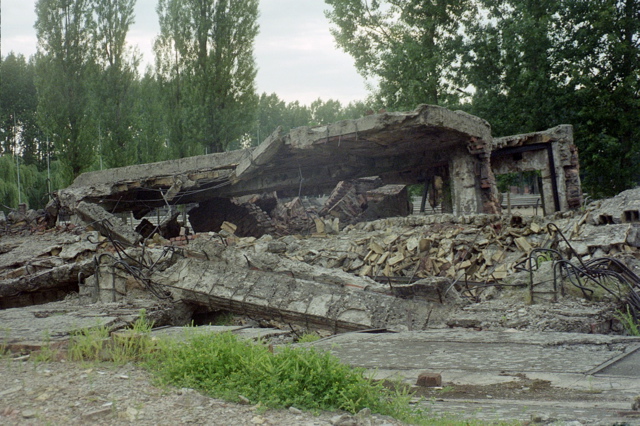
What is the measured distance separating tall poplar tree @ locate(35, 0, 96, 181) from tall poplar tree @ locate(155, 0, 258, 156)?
4079 millimetres

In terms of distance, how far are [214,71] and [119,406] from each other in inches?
983

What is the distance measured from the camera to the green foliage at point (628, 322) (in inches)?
235

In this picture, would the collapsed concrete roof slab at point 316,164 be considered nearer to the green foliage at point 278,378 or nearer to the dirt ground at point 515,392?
the dirt ground at point 515,392

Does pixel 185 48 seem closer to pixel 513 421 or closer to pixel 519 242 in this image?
pixel 519 242

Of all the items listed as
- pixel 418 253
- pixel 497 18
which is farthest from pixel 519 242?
pixel 497 18

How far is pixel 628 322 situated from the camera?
612 cm

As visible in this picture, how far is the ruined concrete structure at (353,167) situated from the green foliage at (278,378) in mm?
8980

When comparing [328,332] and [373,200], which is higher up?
[373,200]

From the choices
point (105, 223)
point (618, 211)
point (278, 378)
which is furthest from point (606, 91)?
point (278, 378)

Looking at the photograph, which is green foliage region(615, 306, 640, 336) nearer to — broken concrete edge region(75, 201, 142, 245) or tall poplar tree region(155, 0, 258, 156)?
broken concrete edge region(75, 201, 142, 245)

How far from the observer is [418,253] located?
10.2 metres

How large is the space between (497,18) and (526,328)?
22.7 meters

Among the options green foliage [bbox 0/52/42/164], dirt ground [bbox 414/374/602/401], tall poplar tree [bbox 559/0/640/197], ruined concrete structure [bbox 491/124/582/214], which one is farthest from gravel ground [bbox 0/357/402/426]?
Result: green foliage [bbox 0/52/42/164]

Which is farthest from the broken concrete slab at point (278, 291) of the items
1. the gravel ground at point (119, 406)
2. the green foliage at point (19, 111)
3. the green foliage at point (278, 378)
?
the green foliage at point (19, 111)
